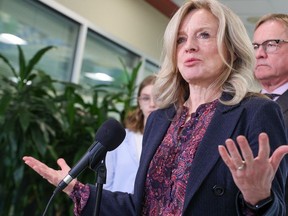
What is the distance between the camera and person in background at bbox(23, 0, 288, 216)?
4.04 feet

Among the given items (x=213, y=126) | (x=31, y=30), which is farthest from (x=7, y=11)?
(x=213, y=126)

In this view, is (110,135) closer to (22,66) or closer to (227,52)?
(227,52)

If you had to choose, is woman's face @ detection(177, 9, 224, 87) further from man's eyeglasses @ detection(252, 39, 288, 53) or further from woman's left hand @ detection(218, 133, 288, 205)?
man's eyeglasses @ detection(252, 39, 288, 53)

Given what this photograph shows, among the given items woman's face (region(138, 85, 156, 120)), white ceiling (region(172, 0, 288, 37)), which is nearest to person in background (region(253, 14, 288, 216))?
woman's face (region(138, 85, 156, 120))

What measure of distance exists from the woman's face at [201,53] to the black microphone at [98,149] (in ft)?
0.98

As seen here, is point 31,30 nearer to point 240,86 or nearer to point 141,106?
point 141,106

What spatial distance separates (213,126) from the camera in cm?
132

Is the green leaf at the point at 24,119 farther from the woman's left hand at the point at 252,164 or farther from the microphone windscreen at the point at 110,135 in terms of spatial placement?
the woman's left hand at the point at 252,164

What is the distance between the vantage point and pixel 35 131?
3.19 m

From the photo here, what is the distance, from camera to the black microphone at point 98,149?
1.25 m

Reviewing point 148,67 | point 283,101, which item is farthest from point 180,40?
point 148,67

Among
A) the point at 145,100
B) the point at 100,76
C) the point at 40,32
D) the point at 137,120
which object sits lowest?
A: the point at 137,120

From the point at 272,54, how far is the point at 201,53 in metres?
0.78

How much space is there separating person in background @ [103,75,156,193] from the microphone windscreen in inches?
44.4
